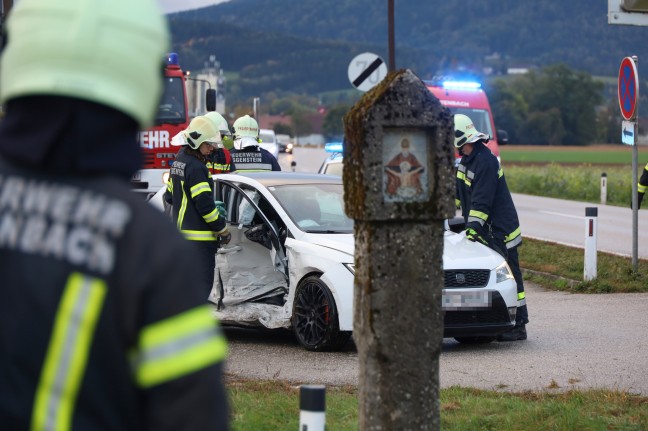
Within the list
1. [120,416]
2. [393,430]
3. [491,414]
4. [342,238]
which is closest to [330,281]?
[342,238]

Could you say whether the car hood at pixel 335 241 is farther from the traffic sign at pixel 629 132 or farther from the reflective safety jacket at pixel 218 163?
the traffic sign at pixel 629 132

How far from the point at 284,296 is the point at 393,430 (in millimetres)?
5929

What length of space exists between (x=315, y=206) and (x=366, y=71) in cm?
760

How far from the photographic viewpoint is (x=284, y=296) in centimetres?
1059

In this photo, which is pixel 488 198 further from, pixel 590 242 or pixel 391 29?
pixel 391 29

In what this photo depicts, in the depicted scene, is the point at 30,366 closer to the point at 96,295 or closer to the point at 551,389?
the point at 96,295

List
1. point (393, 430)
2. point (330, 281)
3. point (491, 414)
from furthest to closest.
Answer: point (330, 281) < point (491, 414) < point (393, 430)

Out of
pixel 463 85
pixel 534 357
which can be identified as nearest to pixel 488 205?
pixel 534 357

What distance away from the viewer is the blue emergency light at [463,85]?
2591 cm

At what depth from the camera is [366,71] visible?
1822 cm

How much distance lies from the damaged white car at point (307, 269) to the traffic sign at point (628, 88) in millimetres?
4697

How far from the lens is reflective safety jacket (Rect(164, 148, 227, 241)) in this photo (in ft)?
33.3

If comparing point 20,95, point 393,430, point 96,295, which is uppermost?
point 20,95

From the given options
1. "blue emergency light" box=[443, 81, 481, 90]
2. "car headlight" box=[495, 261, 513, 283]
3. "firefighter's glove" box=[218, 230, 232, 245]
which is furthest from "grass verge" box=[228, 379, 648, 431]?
"blue emergency light" box=[443, 81, 481, 90]
